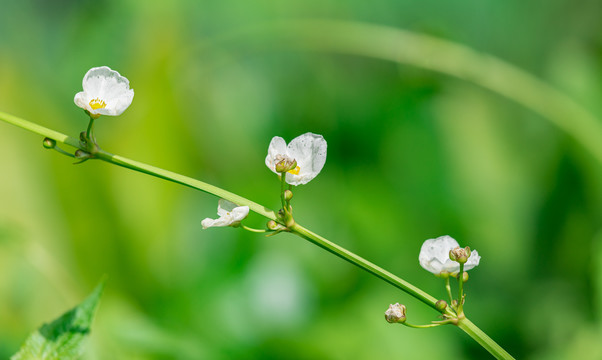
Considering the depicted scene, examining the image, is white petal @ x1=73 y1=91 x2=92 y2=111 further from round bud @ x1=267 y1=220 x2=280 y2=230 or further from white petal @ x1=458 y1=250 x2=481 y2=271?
white petal @ x1=458 y1=250 x2=481 y2=271

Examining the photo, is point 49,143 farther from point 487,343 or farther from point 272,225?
point 487,343

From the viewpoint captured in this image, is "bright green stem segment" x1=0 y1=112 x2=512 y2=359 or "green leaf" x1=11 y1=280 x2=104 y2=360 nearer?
"bright green stem segment" x1=0 y1=112 x2=512 y2=359

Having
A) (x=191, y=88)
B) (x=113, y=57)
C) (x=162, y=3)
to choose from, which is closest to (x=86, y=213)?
(x=191, y=88)

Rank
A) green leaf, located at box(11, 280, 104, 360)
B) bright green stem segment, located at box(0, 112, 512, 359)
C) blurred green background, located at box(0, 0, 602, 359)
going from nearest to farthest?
bright green stem segment, located at box(0, 112, 512, 359) → green leaf, located at box(11, 280, 104, 360) → blurred green background, located at box(0, 0, 602, 359)

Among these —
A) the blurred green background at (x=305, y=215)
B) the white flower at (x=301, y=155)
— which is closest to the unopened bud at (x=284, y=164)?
the white flower at (x=301, y=155)

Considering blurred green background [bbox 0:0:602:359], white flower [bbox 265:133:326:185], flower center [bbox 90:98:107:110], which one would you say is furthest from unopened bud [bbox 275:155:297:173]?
blurred green background [bbox 0:0:602:359]

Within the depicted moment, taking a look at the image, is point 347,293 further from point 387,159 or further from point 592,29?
point 592,29

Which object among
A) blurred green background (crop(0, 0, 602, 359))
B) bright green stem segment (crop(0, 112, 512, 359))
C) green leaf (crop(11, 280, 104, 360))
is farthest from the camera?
blurred green background (crop(0, 0, 602, 359))

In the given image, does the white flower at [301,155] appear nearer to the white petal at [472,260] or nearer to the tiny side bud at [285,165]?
the tiny side bud at [285,165]
